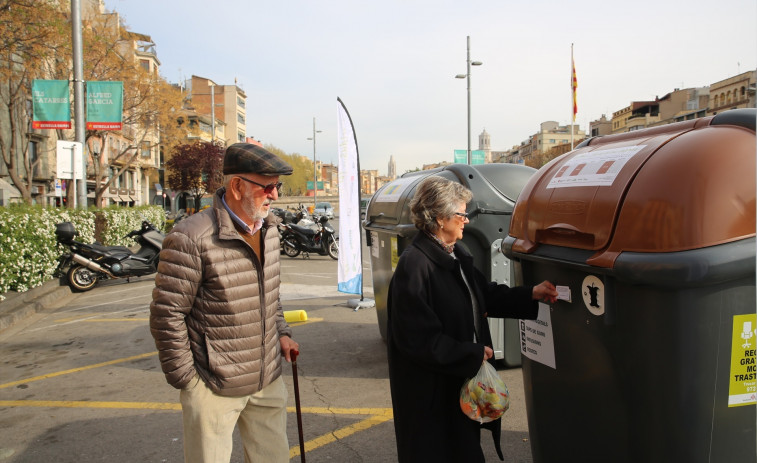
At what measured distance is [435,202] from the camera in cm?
237

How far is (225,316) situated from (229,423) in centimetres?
45

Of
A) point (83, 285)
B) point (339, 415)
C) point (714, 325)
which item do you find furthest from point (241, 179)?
point (83, 285)

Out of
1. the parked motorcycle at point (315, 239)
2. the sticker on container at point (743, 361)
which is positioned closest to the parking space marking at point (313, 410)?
the sticker on container at point (743, 361)

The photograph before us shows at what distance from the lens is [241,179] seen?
7.57 ft

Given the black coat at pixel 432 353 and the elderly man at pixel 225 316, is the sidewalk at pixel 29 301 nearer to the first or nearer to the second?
the elderly man at pixel 225 316

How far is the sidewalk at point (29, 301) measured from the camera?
24.5 ft

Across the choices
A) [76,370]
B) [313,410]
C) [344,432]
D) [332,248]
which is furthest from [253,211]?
[332,248]

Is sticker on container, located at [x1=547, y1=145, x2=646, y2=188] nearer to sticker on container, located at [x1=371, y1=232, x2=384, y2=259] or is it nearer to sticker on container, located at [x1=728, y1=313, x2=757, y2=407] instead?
sticker on container, located at [x1=728, y1=313, x2=757, y2=407]

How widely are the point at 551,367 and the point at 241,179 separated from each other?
157 centimetres

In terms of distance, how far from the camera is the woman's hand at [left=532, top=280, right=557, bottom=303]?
2.36 meters

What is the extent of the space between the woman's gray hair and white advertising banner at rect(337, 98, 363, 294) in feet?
17.7

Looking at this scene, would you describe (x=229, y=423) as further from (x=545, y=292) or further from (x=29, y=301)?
(x=29, y=301)

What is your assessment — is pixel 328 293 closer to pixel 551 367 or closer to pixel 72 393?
pixel 72 393

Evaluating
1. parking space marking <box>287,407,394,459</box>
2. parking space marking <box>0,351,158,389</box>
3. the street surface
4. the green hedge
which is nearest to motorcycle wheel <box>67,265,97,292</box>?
the green hedge
